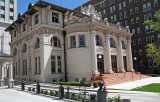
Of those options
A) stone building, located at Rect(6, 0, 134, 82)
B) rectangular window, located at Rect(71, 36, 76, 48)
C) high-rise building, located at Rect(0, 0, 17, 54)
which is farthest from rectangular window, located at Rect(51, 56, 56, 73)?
high-rise building, located at Rect(0, 0, 17, 54)

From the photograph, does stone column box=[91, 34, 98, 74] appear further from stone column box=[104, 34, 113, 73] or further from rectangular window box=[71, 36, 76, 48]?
stone column box=[104, 34, 113, 73]

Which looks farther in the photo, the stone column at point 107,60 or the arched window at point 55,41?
the stone column at point 107,60

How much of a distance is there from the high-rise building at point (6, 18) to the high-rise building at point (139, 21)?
2610 cm

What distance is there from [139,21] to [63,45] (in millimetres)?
29719

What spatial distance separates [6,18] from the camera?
2095 inches

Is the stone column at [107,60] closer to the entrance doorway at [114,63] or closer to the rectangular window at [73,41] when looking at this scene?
the entrance doorway at [114,63]

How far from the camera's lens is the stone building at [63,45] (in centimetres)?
2536

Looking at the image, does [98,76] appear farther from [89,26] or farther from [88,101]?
[88,101]

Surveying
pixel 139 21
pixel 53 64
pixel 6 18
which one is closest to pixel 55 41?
pixel 53 64

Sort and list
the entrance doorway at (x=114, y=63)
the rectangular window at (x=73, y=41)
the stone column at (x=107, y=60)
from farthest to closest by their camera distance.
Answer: the entrance doorway at (x=114, y=63) → the stone column at (x=107, y=60) → the rectangular window at (x=73, y=41)

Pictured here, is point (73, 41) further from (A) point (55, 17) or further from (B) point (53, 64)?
(A) point (55, 17)

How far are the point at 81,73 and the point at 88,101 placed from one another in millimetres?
14795

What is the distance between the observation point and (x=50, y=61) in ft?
84.3

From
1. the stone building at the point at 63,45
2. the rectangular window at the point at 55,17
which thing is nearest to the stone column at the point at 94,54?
the stone building at the point at 63,45
